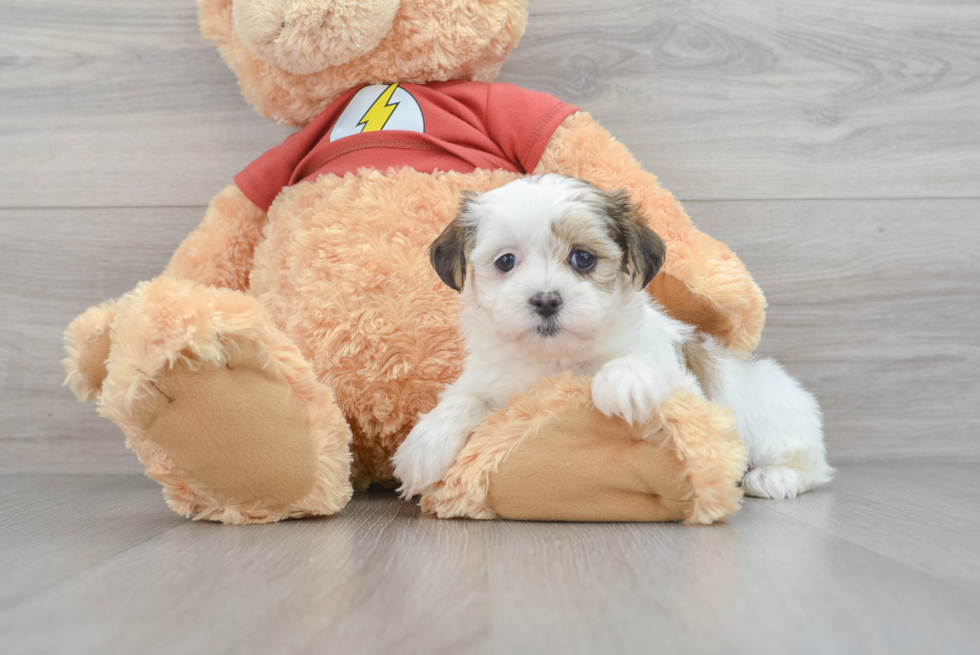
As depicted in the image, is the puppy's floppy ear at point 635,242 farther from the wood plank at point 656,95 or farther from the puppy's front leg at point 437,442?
the wood plank at point 656,95

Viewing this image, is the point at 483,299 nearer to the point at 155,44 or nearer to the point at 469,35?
the point at 469,35

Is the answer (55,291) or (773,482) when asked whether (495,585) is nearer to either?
(773,482)

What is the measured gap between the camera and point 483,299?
56.5 inches

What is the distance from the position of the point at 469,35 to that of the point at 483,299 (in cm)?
70

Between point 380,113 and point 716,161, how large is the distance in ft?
3.32

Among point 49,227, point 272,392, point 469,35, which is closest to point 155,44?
point 49,227

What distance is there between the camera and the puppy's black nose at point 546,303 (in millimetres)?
1305

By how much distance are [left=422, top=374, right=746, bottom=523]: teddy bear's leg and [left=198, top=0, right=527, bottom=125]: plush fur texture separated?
2.97ft

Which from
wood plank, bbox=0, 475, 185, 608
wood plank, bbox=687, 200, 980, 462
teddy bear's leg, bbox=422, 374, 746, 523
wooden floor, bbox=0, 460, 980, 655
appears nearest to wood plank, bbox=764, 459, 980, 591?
wooden floor, bbox=0, 460, 980, 655

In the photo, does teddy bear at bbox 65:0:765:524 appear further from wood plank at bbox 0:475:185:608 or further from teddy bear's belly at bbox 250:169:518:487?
wood plank at bbox 0:475:185:608

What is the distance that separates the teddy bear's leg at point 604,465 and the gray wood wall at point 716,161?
1029mm

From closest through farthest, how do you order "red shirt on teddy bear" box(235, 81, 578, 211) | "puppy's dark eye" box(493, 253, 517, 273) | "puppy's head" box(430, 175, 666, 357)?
"puppy's head" box(430, 175, 666, 357)
"puppy's dark eye" box(493, 253, 517, 273)
"red shirt on teddy bear" box(235, 81, 578, 211)

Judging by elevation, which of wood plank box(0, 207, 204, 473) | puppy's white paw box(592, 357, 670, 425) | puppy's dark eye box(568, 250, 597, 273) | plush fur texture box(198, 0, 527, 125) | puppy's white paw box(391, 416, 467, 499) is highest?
plush fur texture box(198, 0, 527, 125)

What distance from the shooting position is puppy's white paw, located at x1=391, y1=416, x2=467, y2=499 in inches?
54.0
